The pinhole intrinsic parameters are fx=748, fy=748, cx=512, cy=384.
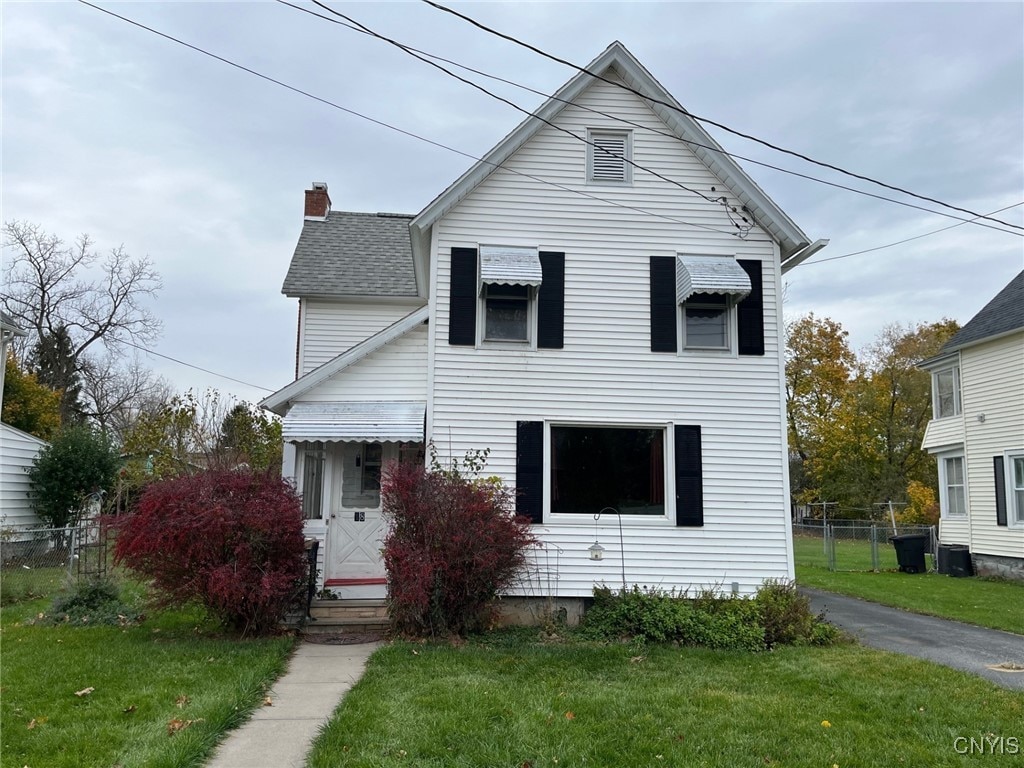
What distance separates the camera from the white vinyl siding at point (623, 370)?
1064cm

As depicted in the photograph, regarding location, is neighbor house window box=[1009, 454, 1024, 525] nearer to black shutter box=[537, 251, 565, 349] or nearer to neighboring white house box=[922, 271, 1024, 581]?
neighboring white house box=[922, 271, 1024, 581]

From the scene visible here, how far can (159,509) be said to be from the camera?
898 cm

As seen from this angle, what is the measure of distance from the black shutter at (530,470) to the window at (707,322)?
106 inches

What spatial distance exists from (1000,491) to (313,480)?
16888mm

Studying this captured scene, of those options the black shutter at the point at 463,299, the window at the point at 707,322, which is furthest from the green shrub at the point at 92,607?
the window at the point at 707,322

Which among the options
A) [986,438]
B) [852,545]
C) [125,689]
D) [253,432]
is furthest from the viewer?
[852,545]

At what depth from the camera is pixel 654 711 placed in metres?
6.59

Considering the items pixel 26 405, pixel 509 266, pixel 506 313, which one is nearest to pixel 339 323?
pixel 506 313

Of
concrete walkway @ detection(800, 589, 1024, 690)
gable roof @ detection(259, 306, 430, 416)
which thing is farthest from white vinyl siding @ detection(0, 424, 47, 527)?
concrete walkway @ detection(800, 589, 1024, 690)

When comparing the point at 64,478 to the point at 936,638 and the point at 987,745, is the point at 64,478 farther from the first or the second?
the point at 987,745

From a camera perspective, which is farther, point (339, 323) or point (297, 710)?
point (339, 323)

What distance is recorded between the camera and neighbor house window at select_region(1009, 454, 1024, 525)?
18.3m

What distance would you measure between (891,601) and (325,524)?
10.8 m

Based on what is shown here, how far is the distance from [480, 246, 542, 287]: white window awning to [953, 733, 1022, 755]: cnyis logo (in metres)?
7.13
